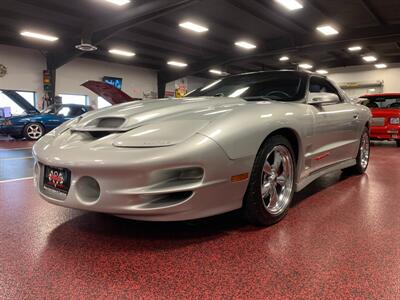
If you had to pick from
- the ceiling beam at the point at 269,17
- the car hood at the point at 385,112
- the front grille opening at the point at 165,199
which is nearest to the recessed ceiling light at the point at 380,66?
the ceiling beam at the point at 269,17

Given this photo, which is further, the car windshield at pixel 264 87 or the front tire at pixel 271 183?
the car windshield at pixel 264 87

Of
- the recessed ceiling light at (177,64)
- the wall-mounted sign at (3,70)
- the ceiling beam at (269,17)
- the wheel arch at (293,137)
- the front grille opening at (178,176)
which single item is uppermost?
the ceiling beam at (269,17)

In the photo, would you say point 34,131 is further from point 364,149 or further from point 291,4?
point 364,149

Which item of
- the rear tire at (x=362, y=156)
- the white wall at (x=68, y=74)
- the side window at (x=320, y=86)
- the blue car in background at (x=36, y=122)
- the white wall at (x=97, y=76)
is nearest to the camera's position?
the side window at (x=320, y=86)

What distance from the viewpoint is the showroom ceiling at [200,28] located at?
9.77 meters

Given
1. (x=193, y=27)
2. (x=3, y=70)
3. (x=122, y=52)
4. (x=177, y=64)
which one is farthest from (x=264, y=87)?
(x=177, y=64)

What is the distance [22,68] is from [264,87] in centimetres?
1387

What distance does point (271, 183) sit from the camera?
2.36 meters

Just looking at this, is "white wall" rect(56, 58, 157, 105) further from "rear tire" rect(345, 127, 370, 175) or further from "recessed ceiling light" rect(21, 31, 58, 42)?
"rear tire" rect(345, 127, 370, 175)

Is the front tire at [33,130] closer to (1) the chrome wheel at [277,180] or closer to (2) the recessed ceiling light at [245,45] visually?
(2) the recessed ceiling light at [245,45]

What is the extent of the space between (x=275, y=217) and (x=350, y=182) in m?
1.81

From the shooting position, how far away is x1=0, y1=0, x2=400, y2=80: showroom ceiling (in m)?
9.77

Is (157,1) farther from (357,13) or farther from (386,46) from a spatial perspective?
(386,46)

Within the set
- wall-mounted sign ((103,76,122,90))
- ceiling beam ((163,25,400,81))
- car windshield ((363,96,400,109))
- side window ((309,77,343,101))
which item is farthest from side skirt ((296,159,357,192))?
wall-mounted sign ((103,76,122,90))
